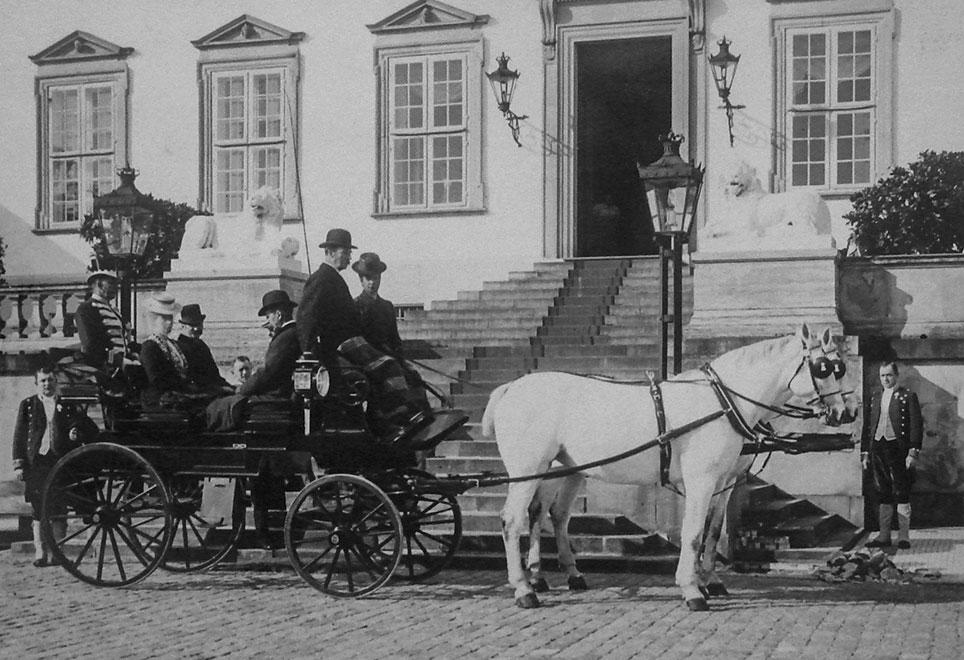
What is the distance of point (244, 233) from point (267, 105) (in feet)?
14.8

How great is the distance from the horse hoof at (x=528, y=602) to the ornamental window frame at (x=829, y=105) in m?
10.3

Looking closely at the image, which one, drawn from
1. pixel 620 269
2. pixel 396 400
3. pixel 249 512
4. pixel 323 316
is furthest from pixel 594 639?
pixel 620 269

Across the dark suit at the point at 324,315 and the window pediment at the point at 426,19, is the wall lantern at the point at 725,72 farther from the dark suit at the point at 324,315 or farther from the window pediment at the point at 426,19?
the dark suit at the point at 324,315

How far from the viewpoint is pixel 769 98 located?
1791cm

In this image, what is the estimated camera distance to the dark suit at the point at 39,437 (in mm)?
9844

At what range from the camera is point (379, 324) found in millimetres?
11047

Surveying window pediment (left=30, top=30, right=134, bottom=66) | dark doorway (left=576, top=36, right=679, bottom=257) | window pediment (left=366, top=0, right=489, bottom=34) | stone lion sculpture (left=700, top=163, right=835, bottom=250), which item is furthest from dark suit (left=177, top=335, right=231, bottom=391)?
window pediment (left=30, top=30, right=134, bottom=66)

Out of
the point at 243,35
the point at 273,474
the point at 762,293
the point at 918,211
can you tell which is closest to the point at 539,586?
the point at 273,474

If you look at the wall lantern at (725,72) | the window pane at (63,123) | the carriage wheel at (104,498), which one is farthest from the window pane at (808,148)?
the carriage wheel at (104,498)

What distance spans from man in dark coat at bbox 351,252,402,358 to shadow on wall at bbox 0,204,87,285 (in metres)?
9.68

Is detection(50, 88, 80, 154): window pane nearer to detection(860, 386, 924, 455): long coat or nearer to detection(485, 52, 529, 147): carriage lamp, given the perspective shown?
detection(485, 52, 529, 147): carriage lamp

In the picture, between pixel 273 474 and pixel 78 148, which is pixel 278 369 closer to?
pixel 273 474

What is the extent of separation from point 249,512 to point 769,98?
8.94 m

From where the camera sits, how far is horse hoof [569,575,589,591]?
375 inches
